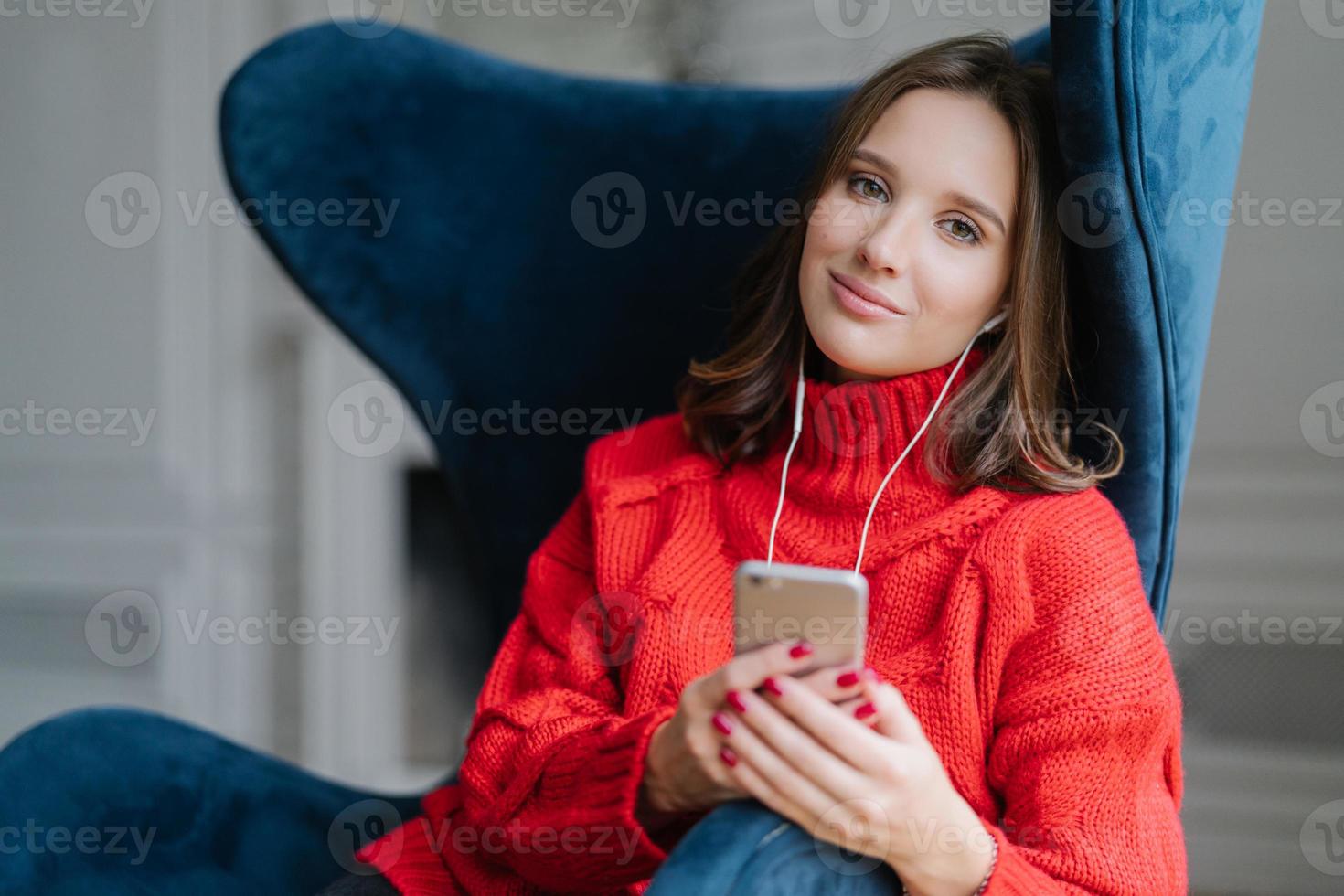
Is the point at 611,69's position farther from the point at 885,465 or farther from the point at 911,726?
the point at 911,726

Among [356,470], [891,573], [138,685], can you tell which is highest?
[891,573]

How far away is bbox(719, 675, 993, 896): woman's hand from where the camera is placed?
718 mm

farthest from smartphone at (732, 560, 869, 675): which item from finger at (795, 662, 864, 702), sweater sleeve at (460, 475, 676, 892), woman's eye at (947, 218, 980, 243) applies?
woman's eye at (947, 218, 980, 243)

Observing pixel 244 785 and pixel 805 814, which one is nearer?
pixel 805 814

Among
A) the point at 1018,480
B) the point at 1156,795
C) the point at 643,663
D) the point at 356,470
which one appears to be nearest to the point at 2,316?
the point at 356,470

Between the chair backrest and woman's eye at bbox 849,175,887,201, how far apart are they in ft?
0.77

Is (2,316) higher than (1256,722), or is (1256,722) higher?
(2,316)

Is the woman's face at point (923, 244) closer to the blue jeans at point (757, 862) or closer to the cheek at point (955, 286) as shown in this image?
the cheek at point (955, 286)

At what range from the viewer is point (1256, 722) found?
185 centimetres

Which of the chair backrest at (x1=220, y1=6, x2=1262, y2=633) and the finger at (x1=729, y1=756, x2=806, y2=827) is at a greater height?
the chair backrest at (x1=220, y1=6, x2=1262, y2=633)

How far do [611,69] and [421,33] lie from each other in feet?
3.47

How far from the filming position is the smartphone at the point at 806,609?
678mm

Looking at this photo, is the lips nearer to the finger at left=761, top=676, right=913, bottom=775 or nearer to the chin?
the chin

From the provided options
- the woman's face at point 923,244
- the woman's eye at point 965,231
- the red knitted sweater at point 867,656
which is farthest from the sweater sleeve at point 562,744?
the woman's eye at point 965,231
